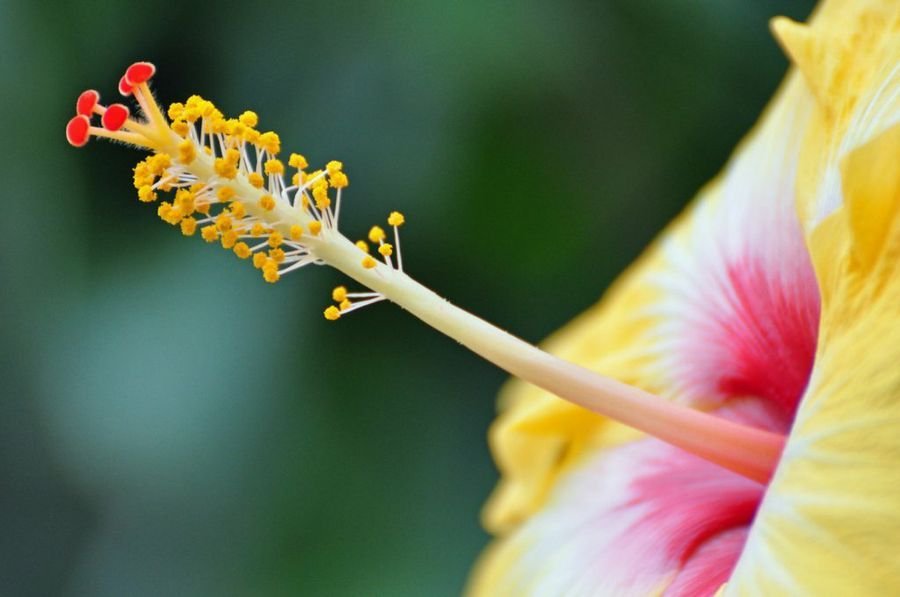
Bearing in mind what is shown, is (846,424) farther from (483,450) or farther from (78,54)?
(78,54)

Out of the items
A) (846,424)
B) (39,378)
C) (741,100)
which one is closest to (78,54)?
(39,378)

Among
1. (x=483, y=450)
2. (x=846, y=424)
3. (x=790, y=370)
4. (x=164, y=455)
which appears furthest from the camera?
(x=483, y=450)

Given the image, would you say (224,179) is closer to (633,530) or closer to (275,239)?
(275,239)

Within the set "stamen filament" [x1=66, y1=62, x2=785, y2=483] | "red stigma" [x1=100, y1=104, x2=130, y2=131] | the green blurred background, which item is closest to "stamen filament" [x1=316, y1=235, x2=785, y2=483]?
"stamen filament" [x1=66, y1=62, x2=785, y2=483]

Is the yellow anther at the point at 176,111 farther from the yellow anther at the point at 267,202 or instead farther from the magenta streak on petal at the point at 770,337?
the magenta streak on petal at the point at 770,337

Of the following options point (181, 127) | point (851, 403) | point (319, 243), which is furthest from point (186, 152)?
point (851, 403)

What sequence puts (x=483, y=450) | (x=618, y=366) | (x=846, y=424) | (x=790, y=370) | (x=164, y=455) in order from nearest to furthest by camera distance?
(x=846, y=424), (x=790, y=370), (x=618, y=366), (x=164, y=455), (x=483, y=450)
